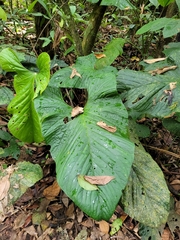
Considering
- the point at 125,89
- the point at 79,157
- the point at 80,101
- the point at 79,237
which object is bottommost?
the point at 79,237

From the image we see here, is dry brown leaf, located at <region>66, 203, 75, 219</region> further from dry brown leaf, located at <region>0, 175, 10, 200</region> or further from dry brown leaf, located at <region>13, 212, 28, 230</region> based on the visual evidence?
dry brown leaf, located at <region>0, 175, 10, 200</region>

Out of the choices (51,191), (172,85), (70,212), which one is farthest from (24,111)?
(172,85)

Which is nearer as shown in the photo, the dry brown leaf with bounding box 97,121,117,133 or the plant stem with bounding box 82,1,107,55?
the dry brown leaf with bounding box 97,121,117,133

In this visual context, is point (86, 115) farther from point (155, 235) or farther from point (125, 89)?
point (155, 235)

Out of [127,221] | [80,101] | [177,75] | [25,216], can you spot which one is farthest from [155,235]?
[80,101]

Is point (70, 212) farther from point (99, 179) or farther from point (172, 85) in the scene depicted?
point (172, 85)

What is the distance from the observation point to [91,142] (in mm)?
1050

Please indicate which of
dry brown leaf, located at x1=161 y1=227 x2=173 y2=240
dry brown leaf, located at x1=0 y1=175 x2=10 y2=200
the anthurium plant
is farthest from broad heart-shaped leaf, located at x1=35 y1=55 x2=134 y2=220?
dry brown leaf, located at x1=161 y1=227 x2=173 y2=240

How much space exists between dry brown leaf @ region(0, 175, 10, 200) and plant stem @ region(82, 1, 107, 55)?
3.96 feet

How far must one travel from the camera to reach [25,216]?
147cm

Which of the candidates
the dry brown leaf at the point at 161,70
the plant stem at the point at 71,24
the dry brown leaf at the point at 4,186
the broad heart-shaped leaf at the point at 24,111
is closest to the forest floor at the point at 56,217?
the dry brown leaf at the point at 4,186

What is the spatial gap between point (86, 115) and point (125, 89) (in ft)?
0.86

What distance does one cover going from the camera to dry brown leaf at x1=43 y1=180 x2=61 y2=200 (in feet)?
5.08

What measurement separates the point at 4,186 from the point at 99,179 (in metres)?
0.61
